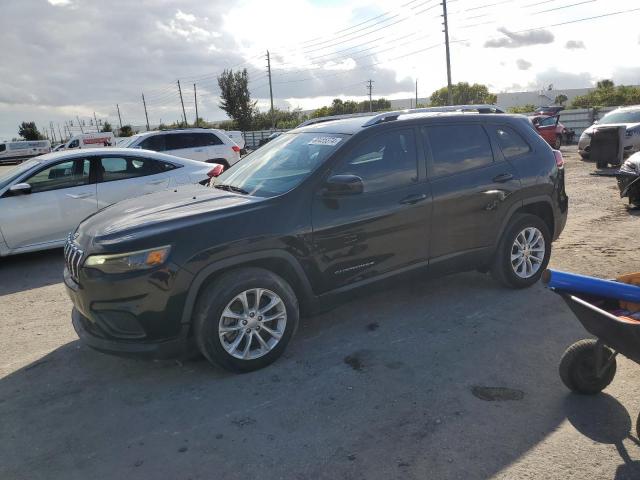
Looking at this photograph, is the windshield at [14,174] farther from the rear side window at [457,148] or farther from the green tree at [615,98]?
the green tree at [615,98]

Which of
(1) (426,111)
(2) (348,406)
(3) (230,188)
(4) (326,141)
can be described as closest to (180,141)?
(3) (230,188)

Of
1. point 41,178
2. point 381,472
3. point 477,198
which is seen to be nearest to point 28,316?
point 41,178

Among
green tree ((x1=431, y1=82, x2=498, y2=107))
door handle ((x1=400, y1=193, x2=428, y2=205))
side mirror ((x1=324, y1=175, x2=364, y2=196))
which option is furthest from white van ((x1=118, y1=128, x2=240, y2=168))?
green tree ((x1=431, y1=82, x2=498, y2=107))

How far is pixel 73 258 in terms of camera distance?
364cm

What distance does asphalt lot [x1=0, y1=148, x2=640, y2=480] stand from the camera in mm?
2652

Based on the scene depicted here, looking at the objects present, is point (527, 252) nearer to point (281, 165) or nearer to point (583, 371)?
point (583, 371)

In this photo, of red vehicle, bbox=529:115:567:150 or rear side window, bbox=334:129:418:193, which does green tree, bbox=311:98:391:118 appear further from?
rear side window, bbox=334:129:418:193

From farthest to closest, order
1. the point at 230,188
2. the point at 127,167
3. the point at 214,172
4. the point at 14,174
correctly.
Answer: the point at 214,172
the point at 127,167
the point at 14,174
the point at 230,188

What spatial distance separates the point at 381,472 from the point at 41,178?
642 centimetres

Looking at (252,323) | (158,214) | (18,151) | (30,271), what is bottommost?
(30,271)

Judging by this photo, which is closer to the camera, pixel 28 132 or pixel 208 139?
pixel 208 139

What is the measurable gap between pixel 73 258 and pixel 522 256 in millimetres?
3983

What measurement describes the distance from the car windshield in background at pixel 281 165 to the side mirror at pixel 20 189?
11.8 feet

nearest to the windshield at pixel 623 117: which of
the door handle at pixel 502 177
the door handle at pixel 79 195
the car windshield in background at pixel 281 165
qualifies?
the door handle at pixel 502 177
